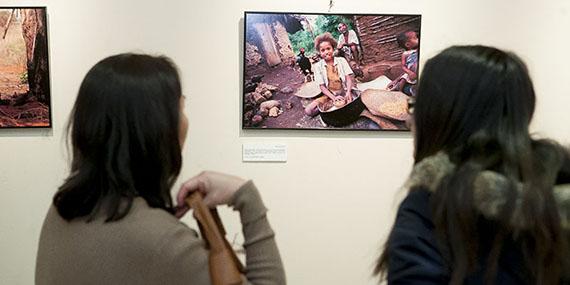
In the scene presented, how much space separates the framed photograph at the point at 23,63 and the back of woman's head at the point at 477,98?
206 centimetres

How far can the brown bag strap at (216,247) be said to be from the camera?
3.59ft

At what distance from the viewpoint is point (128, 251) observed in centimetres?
105

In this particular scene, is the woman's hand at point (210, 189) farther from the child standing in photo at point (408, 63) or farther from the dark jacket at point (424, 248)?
the child standing in photo at point (408, 63)

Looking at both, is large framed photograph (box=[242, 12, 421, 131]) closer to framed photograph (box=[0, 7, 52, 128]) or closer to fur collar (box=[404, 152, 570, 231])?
framed photograph (box=[0, 7, 52, 128])

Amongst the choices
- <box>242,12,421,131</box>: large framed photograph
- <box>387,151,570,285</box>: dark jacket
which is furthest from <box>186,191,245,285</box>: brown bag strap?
<box>242,12,421,131</box>: large framed photograph

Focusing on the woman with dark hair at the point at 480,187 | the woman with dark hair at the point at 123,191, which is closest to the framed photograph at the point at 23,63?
the woman with dark hair at the point at 123,191

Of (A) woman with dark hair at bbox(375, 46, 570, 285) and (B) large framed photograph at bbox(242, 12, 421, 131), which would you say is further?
(B) large framed photograph at bbox(242, 12, 421, 131)

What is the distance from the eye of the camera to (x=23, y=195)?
2768 mm

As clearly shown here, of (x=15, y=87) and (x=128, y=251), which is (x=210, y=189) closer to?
(x=128, y=251)

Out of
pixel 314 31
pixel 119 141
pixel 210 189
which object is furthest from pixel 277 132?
pixel 119 141

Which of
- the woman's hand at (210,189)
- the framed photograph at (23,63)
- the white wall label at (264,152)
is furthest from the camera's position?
the white wall label at (264,152)

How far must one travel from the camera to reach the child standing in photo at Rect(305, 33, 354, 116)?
270cm

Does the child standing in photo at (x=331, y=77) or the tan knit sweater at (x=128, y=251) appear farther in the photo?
the child standing in photo at (x=331, y=77)

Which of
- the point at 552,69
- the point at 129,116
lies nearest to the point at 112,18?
the point at 129,116
